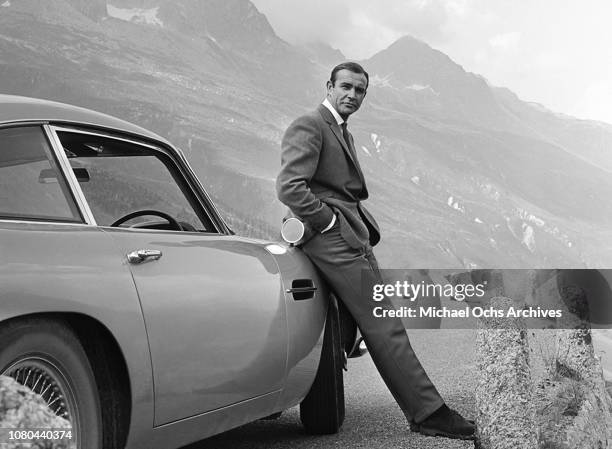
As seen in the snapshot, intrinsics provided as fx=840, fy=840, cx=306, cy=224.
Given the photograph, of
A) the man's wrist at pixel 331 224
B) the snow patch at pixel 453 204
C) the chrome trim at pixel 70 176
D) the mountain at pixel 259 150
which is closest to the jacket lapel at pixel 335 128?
the man's wrist at pixel 331 224

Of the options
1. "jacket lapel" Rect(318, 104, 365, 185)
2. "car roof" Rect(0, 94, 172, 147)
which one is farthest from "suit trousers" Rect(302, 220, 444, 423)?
"car roof" Rect(0, 94, 172, 147)

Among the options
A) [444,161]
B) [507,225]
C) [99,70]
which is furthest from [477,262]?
[99,70]

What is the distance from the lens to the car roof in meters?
2.83

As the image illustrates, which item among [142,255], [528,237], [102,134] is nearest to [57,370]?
[142,255]

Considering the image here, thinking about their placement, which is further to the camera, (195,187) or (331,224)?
(331,224)

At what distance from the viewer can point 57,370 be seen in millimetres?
2572

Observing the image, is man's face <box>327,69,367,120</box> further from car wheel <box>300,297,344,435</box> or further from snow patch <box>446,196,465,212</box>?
snow patch <box>446,196,465,212</box>

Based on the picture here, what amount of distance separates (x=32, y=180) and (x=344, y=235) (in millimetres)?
2085

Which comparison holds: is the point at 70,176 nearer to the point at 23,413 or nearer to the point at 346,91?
the point at 23,413

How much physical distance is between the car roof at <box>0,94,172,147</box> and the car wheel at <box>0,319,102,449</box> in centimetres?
75

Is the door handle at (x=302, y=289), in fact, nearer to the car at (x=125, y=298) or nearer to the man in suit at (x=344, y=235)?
the car at (x=125, y=298)

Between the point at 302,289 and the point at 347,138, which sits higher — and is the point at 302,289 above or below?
below

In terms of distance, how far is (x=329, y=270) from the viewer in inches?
185

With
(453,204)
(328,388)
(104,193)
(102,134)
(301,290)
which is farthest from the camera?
(453,204)
